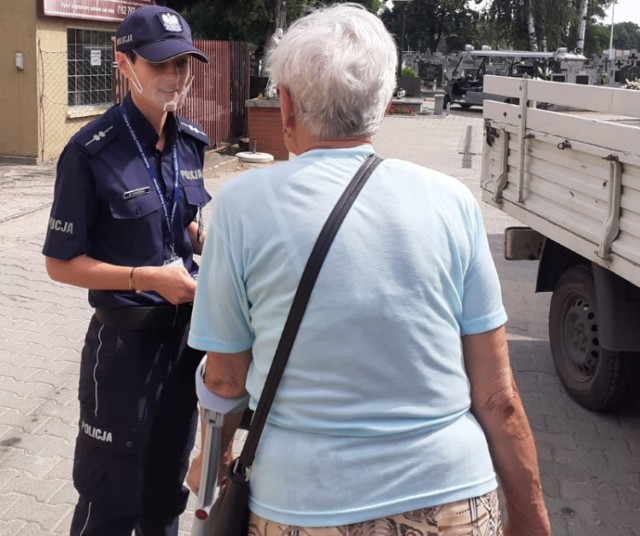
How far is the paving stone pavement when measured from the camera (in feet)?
12.4

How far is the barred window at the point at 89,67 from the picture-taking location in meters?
13.5

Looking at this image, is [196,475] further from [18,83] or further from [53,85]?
[53,85]

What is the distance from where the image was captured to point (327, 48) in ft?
5.32

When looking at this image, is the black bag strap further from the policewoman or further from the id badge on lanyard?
the id badge on lanyard

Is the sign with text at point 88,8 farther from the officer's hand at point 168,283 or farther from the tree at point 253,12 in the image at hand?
the officer's hand at point 168,283

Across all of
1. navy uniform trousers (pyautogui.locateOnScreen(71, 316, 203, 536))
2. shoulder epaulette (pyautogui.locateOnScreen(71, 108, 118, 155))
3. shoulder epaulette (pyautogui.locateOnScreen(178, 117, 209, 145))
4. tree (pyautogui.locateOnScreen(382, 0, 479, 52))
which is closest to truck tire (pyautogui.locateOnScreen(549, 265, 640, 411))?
shoulder epaulette (pyautogui.locateOnScreen(178, 117, 209, 145))

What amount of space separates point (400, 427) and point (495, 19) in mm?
50832

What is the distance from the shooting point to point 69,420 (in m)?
4.61

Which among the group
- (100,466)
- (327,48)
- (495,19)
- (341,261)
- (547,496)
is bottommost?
(547,496)

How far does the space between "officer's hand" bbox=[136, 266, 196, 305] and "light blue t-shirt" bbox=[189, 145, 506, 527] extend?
2.16 ft

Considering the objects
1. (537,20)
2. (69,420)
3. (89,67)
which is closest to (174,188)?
(69,420)

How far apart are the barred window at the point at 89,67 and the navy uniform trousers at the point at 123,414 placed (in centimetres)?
1183

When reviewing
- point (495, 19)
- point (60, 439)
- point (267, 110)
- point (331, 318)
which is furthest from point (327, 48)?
point (495, 19)

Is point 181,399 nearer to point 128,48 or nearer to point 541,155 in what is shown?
point 128,48
